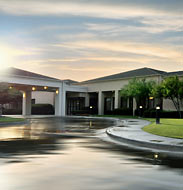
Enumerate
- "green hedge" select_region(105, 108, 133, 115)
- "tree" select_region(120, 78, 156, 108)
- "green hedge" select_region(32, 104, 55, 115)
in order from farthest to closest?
1. "green hedge" select_region(32, 104, 55, 115)
2. "green hedge" select_region(105, 108, 133, 115)
3. "tree" select_region(120, 78, 156, 108)

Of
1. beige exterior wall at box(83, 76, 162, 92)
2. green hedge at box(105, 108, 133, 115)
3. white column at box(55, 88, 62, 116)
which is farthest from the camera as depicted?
beige exterior wall at box(83, 76, 162, 92)

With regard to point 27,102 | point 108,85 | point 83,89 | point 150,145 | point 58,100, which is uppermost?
point 108,85

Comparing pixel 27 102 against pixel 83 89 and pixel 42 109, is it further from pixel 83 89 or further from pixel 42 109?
pixel 83 89

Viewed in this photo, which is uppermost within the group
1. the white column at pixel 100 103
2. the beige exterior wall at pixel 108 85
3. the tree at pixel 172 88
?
the beige exterior wall at pixel 108 85

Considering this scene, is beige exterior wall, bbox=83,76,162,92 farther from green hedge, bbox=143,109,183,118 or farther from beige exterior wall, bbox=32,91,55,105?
beige exterior wall, bbox=32,91,55,105

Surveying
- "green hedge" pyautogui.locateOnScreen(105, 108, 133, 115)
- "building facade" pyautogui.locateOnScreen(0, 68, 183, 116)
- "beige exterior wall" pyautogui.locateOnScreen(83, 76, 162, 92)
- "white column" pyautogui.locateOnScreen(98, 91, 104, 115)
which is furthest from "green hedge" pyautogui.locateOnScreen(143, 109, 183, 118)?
"white column" pyautogui.locateOnScreen(98, 91, 104, 115)

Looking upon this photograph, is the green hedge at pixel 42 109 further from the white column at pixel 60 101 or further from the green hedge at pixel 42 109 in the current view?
the white column at pixel 60 101

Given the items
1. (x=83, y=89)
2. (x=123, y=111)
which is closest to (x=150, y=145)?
(x=123, y=111)

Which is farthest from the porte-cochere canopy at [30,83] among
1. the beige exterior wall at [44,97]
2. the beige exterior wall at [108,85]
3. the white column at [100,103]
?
the beige exterior wall at [44,97]

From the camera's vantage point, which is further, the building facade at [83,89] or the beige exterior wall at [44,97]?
the beige exterior wall at [44,97]

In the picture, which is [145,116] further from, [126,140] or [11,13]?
[126,140]

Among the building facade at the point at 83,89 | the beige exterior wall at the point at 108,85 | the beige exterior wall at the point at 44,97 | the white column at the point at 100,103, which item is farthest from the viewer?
the beige exterior wall at the point at 44,97

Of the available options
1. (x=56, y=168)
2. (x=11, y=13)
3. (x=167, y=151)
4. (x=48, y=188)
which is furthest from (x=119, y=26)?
(x=48, y=188)

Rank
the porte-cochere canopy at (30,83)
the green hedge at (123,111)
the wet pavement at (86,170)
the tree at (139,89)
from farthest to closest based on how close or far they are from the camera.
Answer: the green hedge at (123,111), the tree at (139,89), the porte-cochere canopy at (30,83), the wet pavement at (86,170)
